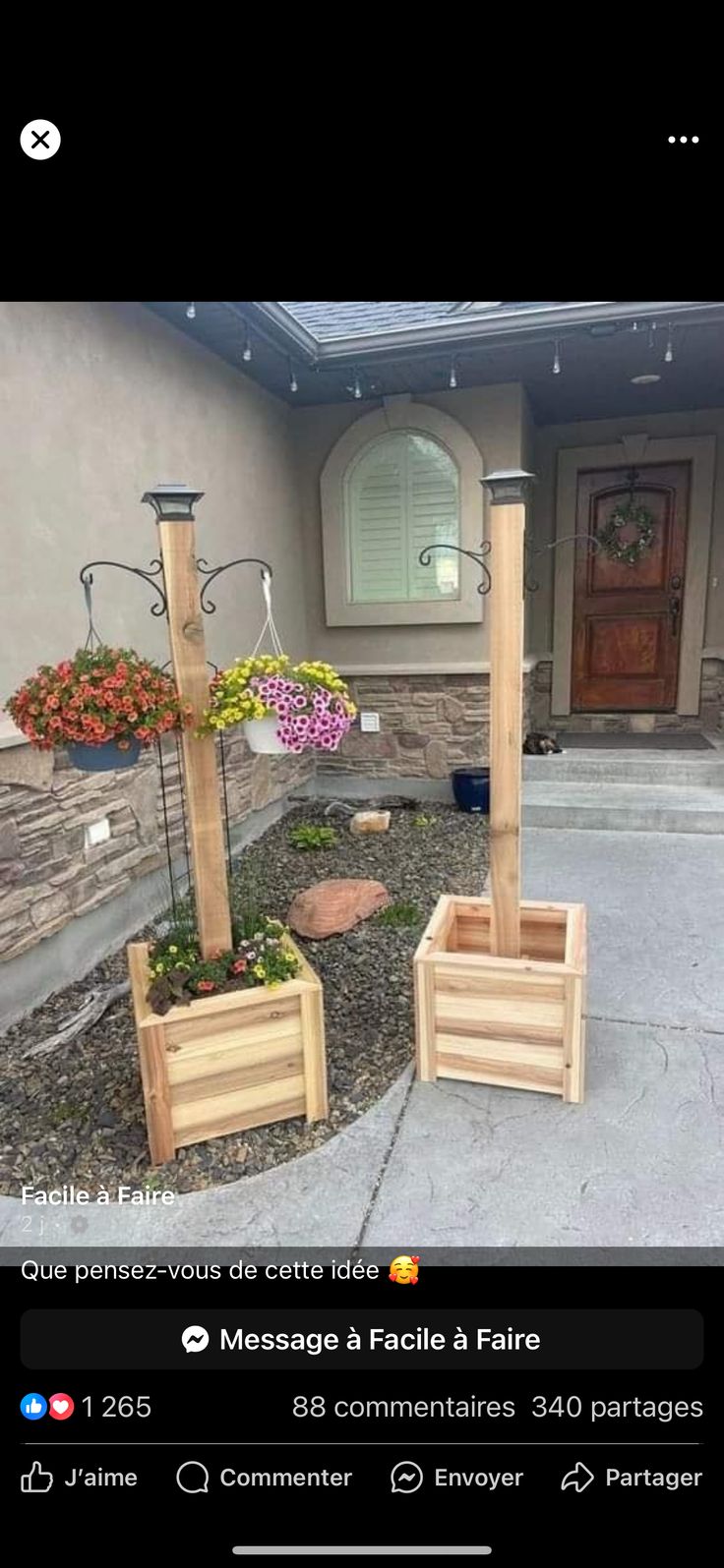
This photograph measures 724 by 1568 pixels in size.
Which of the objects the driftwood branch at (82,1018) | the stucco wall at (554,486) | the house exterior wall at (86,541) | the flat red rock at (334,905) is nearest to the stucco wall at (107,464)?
the house exterior wall at (86,541)

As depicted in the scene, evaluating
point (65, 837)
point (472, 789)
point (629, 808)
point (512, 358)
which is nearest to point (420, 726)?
point (472, 789)

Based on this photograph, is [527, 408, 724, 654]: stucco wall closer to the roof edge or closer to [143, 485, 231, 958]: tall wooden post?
the roof edge

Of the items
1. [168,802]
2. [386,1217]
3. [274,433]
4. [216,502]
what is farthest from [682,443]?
[386,1217]

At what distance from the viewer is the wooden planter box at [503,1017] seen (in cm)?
183

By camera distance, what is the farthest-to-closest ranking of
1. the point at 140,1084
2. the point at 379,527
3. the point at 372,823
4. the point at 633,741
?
the point at 633,741
the point at 379,527
the point at 372,823
the point at 140,1084

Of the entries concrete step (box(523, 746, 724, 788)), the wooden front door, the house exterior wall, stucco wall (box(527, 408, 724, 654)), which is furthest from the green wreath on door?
the house exterior wall

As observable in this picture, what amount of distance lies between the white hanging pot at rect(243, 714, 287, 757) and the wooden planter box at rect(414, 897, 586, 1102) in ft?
2.14

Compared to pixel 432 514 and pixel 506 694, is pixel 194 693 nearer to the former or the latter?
pixel 506 694

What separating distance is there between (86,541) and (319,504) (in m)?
2.32

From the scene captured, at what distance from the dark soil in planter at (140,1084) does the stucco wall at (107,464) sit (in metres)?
1.15

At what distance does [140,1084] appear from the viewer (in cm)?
203

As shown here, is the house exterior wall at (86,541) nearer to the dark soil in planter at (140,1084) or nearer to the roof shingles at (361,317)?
the dark soil in planter at (140,1084)

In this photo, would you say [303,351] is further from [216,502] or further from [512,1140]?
[512,1140]

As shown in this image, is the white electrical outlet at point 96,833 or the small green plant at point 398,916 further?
the small green plant at point 398,916
